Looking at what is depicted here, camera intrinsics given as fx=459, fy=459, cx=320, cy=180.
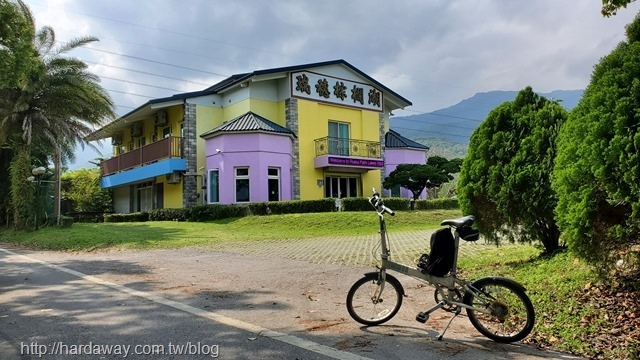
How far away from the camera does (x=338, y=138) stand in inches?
1048

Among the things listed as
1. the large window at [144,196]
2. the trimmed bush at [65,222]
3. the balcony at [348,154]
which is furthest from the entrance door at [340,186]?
the trimmed bush at [65,222]

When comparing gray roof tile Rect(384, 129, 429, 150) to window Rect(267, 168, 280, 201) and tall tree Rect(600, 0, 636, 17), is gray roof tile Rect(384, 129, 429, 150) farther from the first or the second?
tall tree Rect(600, 0, 636, 17)

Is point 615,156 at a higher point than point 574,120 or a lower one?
lower

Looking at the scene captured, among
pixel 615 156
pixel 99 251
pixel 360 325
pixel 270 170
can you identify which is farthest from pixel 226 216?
pixel 615 156

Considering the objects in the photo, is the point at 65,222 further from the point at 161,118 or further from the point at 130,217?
the point at 161,118

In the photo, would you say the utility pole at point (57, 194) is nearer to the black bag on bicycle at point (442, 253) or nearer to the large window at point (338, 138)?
the large window at point (338, 138)

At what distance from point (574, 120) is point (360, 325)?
10.4 ft

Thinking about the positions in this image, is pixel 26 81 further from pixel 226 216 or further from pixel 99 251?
pixel 99 251

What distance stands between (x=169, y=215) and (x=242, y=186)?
4185 millimetres

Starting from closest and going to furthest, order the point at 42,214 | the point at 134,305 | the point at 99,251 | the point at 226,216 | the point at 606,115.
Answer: the point at 606,115
the point at 134,305
the point at 99,251
the point at 42,214
the point at 226,216

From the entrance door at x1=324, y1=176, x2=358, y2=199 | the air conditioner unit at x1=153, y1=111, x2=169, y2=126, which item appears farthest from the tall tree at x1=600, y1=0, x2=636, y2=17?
the air conditioner unit at x1=153, y1=111, x2=169, y2=126

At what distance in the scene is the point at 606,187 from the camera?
4.32m

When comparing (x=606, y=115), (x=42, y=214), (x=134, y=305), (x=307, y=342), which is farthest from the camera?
(x=42, y=214)

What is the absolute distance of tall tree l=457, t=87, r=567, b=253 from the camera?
634 cm
